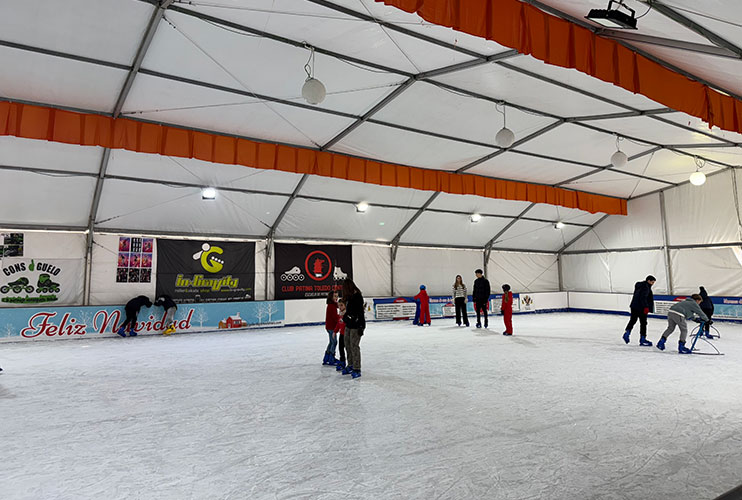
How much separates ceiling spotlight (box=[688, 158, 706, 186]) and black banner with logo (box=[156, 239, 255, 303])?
12485 mm

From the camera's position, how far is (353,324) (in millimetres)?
6004

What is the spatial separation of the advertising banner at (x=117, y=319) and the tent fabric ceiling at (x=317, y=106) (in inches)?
93.4

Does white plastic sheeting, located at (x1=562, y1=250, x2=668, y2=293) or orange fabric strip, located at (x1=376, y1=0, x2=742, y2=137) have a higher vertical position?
orange fabric strip, located at (x1=376, y1=0, x2=742, y2=137)

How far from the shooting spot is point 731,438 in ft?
11.7

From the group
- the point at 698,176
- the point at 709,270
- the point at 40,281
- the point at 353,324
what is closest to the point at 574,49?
the point at 353,324

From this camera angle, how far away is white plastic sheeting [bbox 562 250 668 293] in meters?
16.1

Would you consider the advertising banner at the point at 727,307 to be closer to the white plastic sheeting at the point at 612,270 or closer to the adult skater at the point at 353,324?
the white plastic sheeting at the point at 612,270

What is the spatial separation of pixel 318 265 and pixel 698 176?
36.6 ft

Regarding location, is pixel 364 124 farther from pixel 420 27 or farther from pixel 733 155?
pixel 733 155

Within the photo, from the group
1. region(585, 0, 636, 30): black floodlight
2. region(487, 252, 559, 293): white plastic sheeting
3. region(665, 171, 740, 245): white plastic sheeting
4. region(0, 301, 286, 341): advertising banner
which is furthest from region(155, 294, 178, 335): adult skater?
region(665, 171, 740, 245): white plastic sheeting

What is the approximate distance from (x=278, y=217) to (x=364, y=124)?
5.07m

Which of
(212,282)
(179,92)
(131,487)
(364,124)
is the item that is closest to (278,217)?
(212,282)

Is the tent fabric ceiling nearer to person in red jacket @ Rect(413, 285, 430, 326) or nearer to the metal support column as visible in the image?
the metal support column

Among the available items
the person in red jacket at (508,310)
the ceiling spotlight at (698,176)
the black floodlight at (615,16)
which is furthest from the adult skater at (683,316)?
the black floodlight at (615,16)
